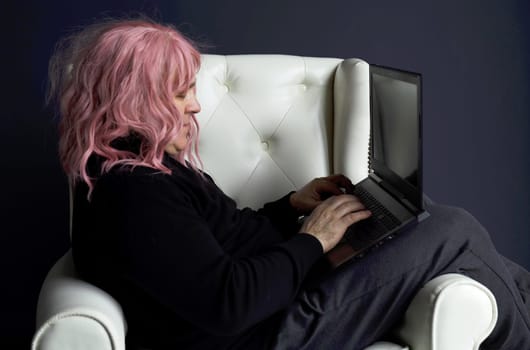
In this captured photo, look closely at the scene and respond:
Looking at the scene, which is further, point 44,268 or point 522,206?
point 522,206

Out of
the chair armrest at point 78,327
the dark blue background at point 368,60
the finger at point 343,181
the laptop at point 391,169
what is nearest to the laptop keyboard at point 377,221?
the laptop at point 391,169

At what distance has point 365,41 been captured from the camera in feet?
7.22

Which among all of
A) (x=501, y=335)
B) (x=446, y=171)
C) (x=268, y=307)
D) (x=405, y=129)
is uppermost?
(x=405, y=129)

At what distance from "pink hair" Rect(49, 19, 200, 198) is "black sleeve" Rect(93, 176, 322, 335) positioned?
72 millimetres

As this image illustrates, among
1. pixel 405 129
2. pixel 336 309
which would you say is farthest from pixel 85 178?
pixel 405 129

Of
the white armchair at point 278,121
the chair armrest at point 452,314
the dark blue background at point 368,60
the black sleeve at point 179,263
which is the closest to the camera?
the black sleeve at point 179,263

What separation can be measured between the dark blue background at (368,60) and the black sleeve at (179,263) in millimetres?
1059

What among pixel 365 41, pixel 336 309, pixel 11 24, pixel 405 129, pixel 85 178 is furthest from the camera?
pixel 365 41

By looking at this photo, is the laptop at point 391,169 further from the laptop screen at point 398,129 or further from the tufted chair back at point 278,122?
the tufted chair back at point 278,122

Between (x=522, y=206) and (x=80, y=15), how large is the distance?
1571mm

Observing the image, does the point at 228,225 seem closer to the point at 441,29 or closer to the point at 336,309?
the point at 336,309

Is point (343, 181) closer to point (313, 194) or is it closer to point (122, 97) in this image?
point (313, 194)

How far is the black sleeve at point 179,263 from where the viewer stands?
1.10 metres

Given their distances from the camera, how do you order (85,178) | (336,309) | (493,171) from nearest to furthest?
(85,178) < (336,309) < (493,171)
